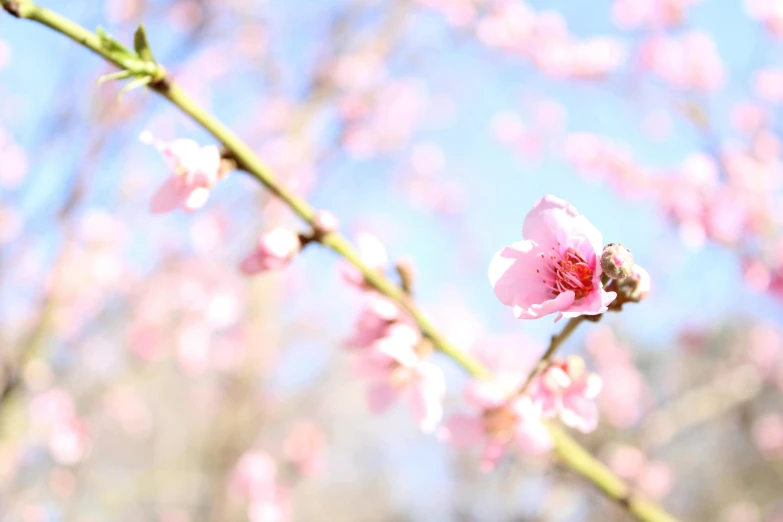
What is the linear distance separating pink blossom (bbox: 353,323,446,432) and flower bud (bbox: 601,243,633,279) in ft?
1.59

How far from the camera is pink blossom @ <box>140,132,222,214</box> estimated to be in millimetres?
1094

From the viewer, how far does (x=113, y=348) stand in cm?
762

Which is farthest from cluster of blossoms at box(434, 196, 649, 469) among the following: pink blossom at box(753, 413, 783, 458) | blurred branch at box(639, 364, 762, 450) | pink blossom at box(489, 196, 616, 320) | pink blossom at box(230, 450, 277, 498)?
pink blossom at box(753, 413, 783, 458)

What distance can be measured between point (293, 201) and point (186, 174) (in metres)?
0.22

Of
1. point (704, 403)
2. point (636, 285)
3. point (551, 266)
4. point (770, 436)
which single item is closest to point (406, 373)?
point (551, 266)

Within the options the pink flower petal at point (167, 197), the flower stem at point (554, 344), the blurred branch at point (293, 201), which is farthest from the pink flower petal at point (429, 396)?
the pink flower petal at point (167, 197)

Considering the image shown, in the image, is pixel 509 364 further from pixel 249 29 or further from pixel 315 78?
pixel 249 29

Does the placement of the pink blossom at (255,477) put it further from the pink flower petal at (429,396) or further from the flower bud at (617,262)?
the flower bud at (617,262)

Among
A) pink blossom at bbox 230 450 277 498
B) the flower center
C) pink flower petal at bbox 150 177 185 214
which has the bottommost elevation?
pink blossom at bbox 230 450 277 498

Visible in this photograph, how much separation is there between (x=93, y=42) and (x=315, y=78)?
4.98 metres

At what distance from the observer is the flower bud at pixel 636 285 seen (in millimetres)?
872

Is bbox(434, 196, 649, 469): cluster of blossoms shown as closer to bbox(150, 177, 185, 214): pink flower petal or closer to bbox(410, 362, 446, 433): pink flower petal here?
bbox(410, 362, 446, 433): pink flower petal

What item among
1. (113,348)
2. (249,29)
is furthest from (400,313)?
(113,348)

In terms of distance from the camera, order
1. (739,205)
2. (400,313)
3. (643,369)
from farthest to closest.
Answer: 1. (643,369)
2. (739,205)
3. (400,313)
